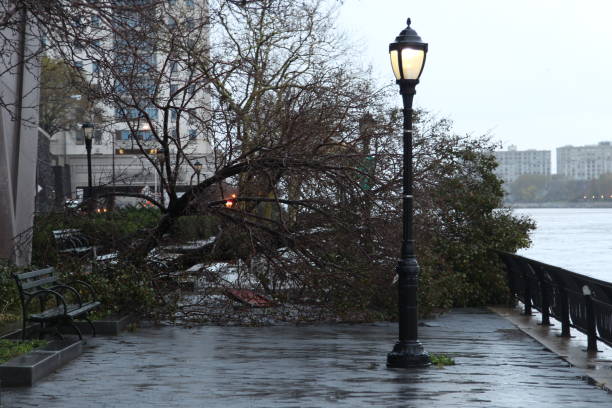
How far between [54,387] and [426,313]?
32.9ft

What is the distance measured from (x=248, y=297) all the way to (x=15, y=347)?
5841 millimetres

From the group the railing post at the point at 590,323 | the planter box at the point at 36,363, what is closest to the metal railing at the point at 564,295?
the railing post at the point at 590,323

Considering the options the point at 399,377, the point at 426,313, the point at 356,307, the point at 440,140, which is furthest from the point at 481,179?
the point at 399,377

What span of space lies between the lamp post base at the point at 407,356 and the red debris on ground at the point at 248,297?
17.0 feet

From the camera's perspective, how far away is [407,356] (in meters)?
12.0

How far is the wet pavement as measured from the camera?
365 inches

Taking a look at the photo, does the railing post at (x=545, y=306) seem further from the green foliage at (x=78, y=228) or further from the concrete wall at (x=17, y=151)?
the concrete wall at (x=17, y=151)

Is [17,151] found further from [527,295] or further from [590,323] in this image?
[590,323]

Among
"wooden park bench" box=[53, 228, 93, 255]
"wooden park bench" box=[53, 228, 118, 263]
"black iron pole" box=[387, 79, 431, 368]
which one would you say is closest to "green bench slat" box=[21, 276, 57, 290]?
"wooden park bench" box=[53, 228, 118, 263]

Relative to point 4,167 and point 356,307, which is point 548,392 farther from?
point 4,167

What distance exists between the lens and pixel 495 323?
18281 millimetres

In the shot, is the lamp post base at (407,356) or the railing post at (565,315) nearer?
the lamp post base at (407,356)

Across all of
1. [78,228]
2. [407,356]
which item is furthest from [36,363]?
[78,228]

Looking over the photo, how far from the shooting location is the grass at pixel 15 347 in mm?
11125
